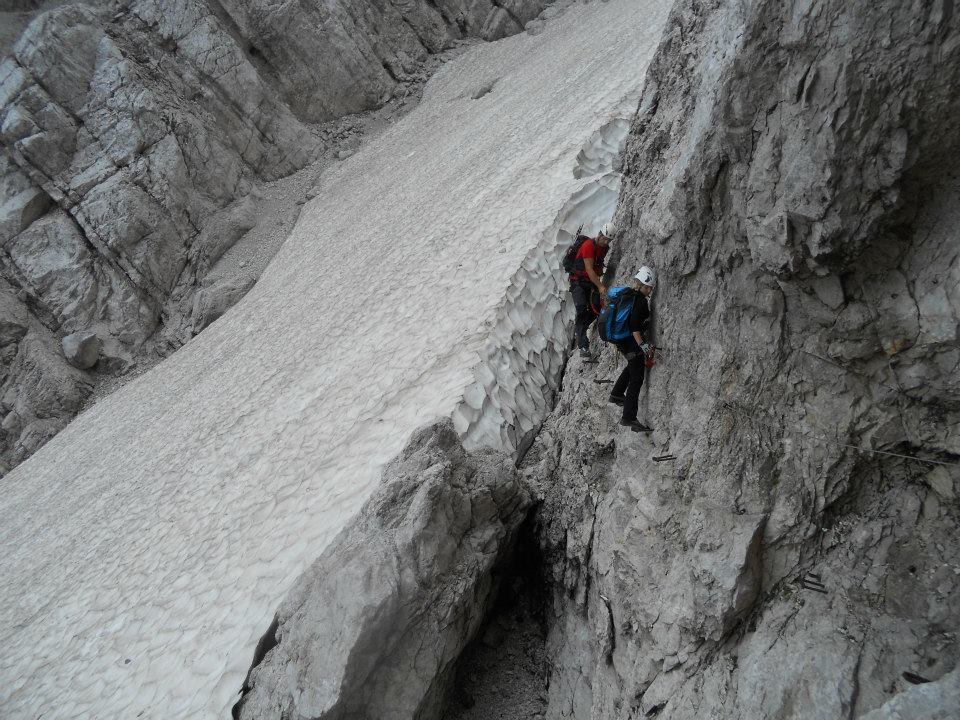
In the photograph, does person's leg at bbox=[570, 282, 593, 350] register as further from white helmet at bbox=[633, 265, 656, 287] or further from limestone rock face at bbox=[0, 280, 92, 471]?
limestone rock face at bbox=[0, 280, 92, 471]

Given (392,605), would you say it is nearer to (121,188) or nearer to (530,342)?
(530,342)

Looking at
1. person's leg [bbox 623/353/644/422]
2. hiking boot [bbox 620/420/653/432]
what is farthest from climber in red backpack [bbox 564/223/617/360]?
hiking boot [bbox 620/420/653/432]

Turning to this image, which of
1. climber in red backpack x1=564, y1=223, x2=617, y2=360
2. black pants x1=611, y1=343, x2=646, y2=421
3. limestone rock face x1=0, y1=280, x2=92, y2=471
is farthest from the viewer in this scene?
limestone rock face x1=0, y1=280, x2=92, y2=471

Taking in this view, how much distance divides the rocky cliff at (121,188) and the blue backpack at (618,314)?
57.6 feet

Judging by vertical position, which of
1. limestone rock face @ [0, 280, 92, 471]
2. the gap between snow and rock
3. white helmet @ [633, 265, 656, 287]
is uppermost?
limestone rock face @ [0, 280, 92, 471]

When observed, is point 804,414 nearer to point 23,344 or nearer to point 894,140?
point 894,140

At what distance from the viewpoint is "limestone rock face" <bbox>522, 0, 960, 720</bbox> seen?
355 cm

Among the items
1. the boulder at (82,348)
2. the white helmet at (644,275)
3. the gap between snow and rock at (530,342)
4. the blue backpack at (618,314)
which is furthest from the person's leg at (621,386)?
the boulder at (82,348)

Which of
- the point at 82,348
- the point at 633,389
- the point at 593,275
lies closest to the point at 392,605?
the point at 633,389

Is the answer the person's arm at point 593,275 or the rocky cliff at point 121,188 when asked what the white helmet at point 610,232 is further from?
the rocky cliff at point 121,188

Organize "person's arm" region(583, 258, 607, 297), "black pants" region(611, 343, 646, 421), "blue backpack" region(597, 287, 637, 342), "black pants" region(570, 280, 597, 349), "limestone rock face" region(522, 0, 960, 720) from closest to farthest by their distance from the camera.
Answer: "limestone rock face" region(522, 0, 960, 720)
"blue backpack" region(597, 287, 637, 342)
"black pants" region(611, 343, 646, 421)
"person's arm" region(583, 258, 607, 297)
"black pants" region(570, 280, 597, 349)

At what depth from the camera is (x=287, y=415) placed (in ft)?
34.2

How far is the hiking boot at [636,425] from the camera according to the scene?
5.68 metres

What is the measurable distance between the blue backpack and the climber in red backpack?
1.55 metres
